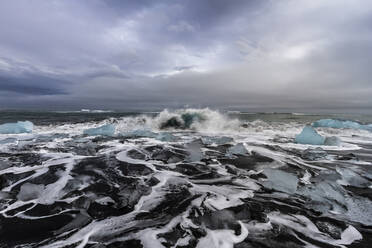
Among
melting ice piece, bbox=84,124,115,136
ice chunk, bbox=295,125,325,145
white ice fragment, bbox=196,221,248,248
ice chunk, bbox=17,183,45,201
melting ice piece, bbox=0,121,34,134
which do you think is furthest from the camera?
melting ice piece, bbox=0,121,34,134

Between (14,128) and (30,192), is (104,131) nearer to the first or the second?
(14,128)

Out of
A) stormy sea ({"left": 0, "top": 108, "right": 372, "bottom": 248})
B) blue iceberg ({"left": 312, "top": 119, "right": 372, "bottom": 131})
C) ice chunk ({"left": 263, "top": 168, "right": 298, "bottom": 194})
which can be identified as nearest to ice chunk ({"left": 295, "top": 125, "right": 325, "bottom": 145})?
stormy sea ({"left": 0, "top": 108, "right": 372, "bottom": 248})

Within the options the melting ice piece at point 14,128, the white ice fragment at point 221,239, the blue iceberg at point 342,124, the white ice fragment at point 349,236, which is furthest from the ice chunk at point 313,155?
the melting ice piece at point 14,128

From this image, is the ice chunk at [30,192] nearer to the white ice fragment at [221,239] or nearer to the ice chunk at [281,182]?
the white ice fragment at [221,239]

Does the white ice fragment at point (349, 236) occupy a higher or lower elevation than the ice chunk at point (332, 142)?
higher

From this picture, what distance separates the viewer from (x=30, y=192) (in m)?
3.84

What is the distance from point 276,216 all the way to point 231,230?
2.88ft

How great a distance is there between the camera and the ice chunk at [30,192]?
366 cm

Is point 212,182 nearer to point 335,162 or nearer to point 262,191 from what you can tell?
point 262,191

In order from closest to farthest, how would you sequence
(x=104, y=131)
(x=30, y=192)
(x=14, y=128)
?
(x=30, y=192)
(x=104, y=131)
(x=14, y=128)

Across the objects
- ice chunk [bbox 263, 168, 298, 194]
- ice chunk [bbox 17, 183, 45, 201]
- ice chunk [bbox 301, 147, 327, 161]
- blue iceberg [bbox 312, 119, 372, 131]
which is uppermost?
ice chunk [bbox 17, 183, 45, 201]

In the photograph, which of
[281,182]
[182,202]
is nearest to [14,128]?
[182,202]

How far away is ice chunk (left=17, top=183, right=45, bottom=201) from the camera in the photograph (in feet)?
12.0

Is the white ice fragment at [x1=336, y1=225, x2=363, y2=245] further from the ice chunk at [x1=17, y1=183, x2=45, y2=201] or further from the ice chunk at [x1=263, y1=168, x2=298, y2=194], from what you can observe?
the ice chunk at [x1=17, y1=183, x2=45, y2=201]
